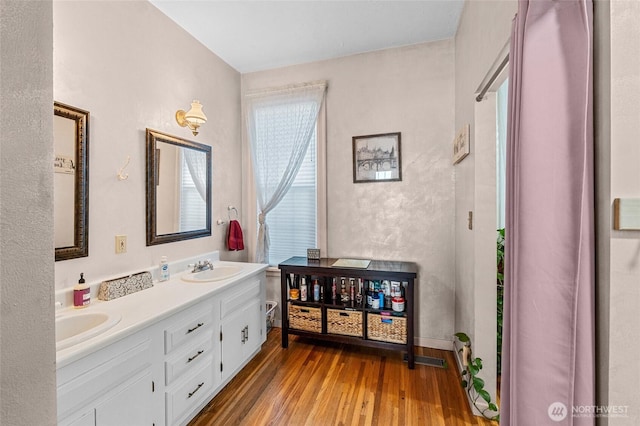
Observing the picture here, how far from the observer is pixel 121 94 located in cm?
186

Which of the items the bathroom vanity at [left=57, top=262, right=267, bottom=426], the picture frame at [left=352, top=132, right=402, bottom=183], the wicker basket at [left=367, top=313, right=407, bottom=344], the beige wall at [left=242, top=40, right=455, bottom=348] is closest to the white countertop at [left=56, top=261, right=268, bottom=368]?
the bathroom vanity at [left=57, top=262, right=267, bottom=426]

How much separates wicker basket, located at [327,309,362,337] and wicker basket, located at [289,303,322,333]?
0.10 m

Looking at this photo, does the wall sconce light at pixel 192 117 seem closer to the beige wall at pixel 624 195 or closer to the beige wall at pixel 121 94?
the beige wall at pixel 121 94

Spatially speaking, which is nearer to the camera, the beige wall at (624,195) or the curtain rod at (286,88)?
the beige wall at (624,195)

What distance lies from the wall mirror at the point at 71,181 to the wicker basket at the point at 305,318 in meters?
1.64

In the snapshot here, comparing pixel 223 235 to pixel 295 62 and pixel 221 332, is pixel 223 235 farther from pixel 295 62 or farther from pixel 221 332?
pixel 295 62

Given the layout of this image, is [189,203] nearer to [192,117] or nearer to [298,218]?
[192,117]

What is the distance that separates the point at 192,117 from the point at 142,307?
1422mm

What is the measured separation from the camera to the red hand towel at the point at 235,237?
2818 millimetres

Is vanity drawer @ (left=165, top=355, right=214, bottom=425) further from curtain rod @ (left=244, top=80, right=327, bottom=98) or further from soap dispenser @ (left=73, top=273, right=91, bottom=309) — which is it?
curtain rod @ (left=244, top=80, right=327, bottom=98)

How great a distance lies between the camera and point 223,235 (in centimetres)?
286

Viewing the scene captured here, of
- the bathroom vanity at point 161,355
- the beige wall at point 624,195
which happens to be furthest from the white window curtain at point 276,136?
the beige wall at point 624,195

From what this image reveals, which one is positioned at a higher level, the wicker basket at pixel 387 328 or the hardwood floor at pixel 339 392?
the wicker basket at pixel 387 328

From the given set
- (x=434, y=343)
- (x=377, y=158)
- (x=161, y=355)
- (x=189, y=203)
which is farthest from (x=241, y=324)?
(x=377, y=158)
